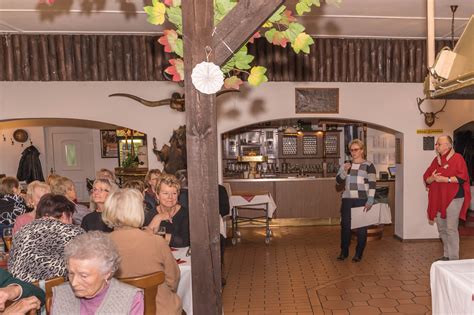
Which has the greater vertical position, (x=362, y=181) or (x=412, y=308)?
(x=362, y=181)

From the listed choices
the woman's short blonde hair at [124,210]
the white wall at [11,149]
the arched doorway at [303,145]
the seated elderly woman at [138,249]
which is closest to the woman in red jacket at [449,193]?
the seated elderly woman at [138,249]

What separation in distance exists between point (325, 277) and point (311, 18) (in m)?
3.36

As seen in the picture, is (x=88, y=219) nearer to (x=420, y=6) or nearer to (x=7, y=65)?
(x=7, y=65)

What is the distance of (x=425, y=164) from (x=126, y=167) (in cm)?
794

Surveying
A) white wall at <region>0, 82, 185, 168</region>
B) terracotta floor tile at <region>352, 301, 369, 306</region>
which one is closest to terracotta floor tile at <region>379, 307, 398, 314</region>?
terracotta floor tile at <region>352, 301, 369, 306</region>

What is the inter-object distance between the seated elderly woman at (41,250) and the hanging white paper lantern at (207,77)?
1.69 m

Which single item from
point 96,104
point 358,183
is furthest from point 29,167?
point 358,183

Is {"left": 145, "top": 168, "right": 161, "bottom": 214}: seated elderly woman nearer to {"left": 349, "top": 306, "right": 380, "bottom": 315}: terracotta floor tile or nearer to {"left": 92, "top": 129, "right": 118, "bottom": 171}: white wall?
{"left": 349, "top": 306, "right": 380, "bottom": 315}: terracotta floor tile

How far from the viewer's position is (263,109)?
6.67m

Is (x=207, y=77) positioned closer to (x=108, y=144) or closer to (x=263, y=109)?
(x=263, y=109)

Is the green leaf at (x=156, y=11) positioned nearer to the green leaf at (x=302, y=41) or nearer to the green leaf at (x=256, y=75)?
the green leaf at (x=256, y=75)

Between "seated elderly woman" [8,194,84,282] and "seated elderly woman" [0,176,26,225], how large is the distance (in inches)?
73.4

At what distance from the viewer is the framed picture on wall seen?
13.3 metres

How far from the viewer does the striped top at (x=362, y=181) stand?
554cm
